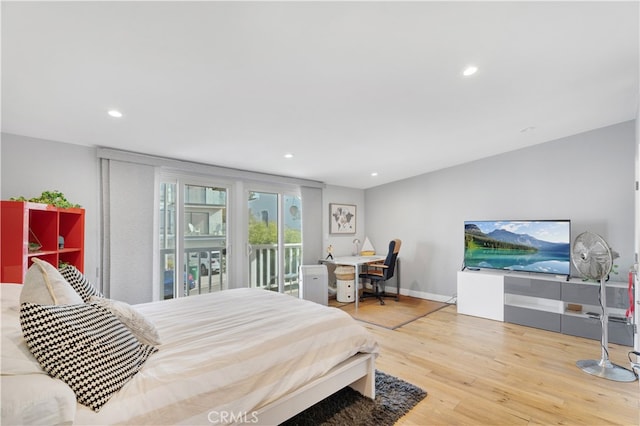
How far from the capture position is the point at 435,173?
530 centimetres

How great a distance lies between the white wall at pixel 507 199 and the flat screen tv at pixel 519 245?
33cm

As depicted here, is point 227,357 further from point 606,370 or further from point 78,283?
point 606,370

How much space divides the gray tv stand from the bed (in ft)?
9.09

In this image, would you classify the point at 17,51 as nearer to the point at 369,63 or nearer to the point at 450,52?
the point at 369,63

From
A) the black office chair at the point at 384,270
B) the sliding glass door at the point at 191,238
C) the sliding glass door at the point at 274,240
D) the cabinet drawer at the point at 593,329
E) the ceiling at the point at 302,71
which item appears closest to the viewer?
the ceiling at the point at 302,71

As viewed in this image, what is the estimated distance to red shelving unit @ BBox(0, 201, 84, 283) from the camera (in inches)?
76.6

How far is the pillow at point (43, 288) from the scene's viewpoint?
1271 mm

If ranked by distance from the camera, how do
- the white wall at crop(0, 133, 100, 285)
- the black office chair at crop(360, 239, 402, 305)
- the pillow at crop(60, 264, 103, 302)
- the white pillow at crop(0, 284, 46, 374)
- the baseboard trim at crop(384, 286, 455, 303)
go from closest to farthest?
the white pillow at crop(0, 284, 46, 374) < the pillow at crop(60, 264, 103, 302) < the white wall at crop(0, 133, 100, 285) < the black office chair at crop(360, 239, 402, 305) < the baseboard trim at crop(384, 286, 455, 303)

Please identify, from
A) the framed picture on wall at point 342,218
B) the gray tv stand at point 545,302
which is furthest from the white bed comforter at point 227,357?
the framed picture on wall at point 342,218

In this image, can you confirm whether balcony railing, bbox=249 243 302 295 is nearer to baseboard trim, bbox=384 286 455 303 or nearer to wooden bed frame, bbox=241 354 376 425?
baseboard trim, bbox=384 286 455 303

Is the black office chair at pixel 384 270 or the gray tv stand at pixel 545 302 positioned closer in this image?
the gray tv stand at pixel 545 302

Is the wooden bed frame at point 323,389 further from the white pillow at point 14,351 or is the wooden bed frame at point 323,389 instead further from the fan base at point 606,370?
the fan base at point 606,370

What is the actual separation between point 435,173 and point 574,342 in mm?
3039

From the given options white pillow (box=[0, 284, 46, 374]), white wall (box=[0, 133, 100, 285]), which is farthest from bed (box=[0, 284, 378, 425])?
white wall (box=[0, 133, 100, 285])
